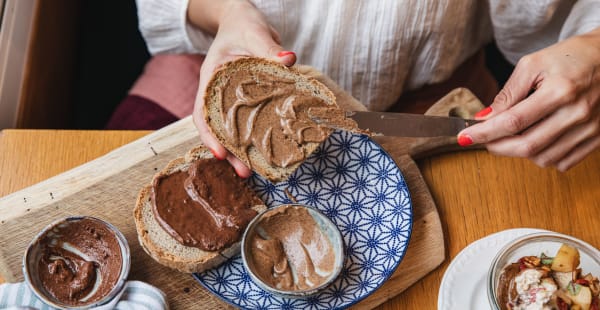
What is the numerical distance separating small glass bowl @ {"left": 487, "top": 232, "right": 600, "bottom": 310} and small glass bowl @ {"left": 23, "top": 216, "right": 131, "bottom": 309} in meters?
0.82

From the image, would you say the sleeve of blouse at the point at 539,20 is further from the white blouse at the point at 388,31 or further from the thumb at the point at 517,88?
the thumb at the point at 517,88

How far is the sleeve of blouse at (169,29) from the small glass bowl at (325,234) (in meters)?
0.63

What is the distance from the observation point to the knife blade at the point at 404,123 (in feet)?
4.80

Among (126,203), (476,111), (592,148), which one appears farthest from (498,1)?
(126,203)

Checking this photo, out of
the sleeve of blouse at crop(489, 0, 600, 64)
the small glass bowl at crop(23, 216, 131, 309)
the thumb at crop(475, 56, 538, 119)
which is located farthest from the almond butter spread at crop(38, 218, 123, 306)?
the sleeve of blouse at crop(489, 0, 600, 64)

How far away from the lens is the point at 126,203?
1550mm

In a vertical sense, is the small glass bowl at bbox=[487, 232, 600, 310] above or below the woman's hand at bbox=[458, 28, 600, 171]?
below

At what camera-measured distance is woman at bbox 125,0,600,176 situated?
1.41 meters

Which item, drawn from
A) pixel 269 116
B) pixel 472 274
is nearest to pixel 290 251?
pixel 269 116

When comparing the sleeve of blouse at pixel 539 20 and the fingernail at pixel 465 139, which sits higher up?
the sleeve of blouse at pixel 539 20

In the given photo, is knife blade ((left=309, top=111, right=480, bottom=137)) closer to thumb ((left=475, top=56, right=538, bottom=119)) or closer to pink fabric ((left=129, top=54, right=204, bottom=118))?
thumb ((left=475, top=56, right=538, bottom=119))

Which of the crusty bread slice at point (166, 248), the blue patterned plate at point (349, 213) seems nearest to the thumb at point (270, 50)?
the blue patterned plate at point (349, 213)

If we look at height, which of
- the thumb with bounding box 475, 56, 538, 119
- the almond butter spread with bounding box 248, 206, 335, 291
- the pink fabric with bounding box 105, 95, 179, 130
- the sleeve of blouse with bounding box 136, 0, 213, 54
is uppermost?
the thumb with bounding box 475, 56, 538, 119

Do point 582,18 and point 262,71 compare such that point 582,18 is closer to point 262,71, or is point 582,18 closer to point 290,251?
point 262,71
